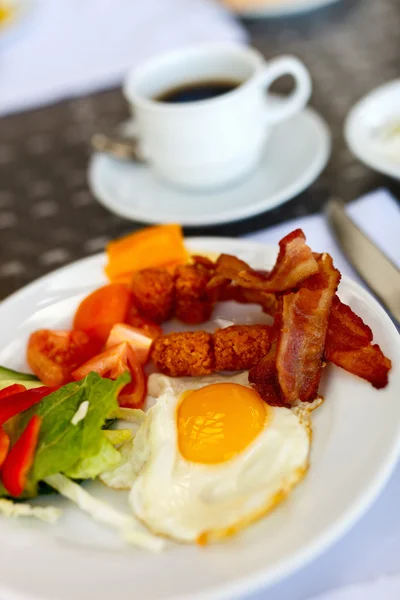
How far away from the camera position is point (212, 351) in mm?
1273

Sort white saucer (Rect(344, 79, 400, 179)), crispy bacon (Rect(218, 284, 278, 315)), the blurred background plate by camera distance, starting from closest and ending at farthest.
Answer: crispy bacon (Rect(218, 284, 278, 315)), white saucer (Rect(344, 79, 400, 179)), the blurred background plate

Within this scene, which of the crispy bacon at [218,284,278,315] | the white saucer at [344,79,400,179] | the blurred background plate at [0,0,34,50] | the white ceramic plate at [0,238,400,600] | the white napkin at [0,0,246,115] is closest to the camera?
the white ceramic plate at [0,238,400,600]

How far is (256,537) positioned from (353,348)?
0.37 m

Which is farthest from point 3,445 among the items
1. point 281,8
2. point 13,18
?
point 13,18

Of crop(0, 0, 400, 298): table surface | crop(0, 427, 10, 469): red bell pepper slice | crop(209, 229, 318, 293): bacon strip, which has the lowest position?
crop(0, 0, 400, 298): table surface

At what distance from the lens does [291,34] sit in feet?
8.96

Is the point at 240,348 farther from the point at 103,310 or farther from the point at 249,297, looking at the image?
the point at 103,310

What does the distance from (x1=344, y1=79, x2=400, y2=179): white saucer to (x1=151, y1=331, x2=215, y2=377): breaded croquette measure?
0.71 m

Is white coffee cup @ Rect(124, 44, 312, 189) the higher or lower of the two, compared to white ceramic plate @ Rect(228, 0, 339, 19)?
higher

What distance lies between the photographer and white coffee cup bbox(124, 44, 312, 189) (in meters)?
1.76

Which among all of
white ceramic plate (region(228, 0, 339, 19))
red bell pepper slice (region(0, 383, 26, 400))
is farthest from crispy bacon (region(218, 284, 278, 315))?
white ceramic plate (region(228, 0, 339, 19))

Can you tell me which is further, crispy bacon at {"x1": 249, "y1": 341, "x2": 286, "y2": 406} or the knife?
the knife

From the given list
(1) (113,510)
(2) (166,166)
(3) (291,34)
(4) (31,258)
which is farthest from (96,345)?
(3) (291,34)

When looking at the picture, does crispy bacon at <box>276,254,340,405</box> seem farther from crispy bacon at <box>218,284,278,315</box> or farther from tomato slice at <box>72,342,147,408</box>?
tomato slice at <box>72,342,147,408</box>
